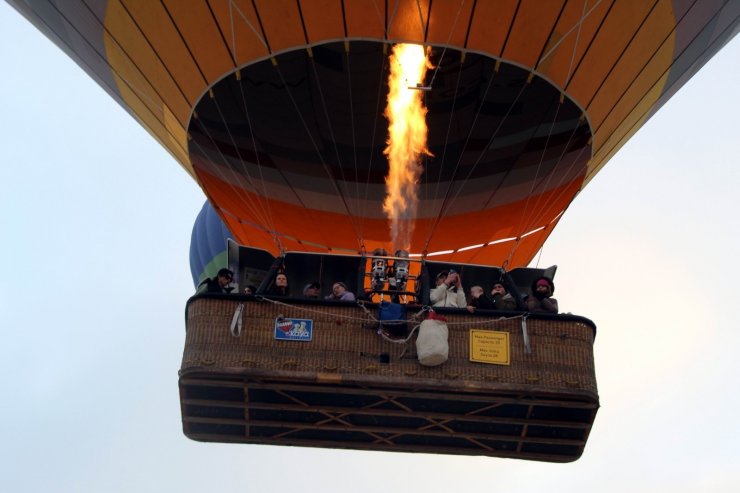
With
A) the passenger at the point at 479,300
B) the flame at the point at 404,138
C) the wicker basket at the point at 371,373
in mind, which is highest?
the flame at the point at 404,138

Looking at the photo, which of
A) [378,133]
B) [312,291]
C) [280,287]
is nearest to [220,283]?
[280,287]

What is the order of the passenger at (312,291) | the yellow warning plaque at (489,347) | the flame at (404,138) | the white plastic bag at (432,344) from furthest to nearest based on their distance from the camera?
the flame at (404,138), the passenger at (312,291), the yellow warning plaque at (489,347), the white plastic bag at (432,344)

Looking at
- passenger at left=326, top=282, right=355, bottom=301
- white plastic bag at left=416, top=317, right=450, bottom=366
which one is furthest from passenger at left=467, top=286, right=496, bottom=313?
passenger at left=326, top=282, right=355, bottom=301

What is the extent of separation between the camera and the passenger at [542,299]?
26.7ft

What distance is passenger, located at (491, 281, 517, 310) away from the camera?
8180 mm

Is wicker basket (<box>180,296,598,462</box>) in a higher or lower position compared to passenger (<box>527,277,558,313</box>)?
lower

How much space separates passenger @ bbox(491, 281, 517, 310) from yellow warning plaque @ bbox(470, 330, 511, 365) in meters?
0.29

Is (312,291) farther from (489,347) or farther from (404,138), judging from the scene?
(404,138)

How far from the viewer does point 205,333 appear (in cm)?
784

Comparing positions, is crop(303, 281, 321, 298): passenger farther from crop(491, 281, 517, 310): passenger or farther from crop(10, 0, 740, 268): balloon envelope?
crop(10, 0, 740, 268): balloon envelope

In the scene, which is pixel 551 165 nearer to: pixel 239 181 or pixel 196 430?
pixel 239 181

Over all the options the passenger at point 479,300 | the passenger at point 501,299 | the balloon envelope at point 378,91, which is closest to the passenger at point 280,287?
the passenger at point 479,300

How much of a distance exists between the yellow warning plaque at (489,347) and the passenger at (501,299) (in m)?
0.29

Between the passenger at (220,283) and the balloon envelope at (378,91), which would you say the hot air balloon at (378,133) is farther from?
the passenger at (220,283)
